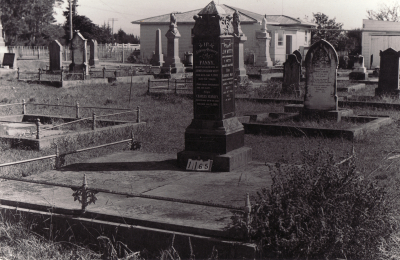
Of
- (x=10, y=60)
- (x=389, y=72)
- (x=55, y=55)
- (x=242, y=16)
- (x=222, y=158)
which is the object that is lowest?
(x=222, y=158)

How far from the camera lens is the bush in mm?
5430

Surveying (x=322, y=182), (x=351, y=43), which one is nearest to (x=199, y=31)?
(x=322, y=182)

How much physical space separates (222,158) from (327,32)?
4925cm

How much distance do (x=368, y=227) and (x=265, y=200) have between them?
3.59ft

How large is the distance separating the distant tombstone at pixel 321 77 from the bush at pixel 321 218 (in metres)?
8.93

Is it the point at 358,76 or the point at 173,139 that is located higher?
the point at 358,76

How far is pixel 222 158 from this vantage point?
8.90m

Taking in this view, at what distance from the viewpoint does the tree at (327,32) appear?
54.4 meters

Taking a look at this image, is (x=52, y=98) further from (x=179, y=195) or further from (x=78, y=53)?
(x=179, y=195)

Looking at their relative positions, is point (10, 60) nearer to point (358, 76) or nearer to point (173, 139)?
point (358, 76)

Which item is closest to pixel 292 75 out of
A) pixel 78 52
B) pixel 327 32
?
pixel 78 52

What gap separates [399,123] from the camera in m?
A: 14.6

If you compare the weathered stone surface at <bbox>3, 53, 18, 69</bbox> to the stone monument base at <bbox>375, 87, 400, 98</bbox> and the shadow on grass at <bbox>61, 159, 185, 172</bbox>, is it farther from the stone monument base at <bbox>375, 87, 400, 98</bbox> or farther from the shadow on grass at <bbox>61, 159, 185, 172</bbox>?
the shadow on grass at <bbox>61, 159, 185, 172</bbox>

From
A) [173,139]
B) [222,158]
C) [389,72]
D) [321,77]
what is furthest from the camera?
[389,72]
